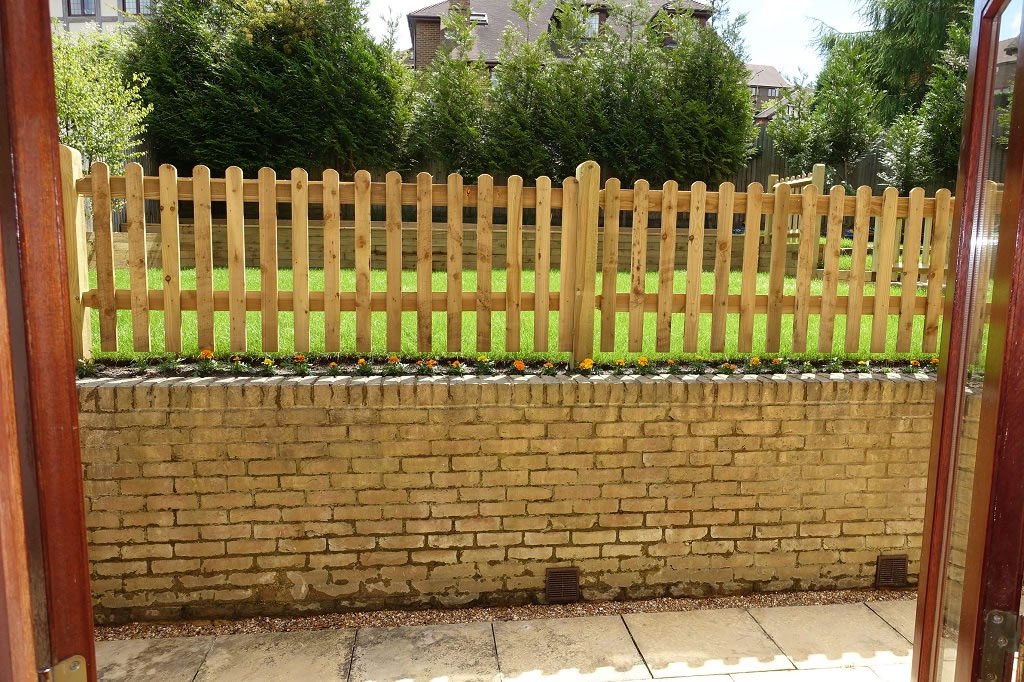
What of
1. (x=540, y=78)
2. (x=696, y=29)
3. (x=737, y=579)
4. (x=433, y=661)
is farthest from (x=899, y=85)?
(x=433, y=661)

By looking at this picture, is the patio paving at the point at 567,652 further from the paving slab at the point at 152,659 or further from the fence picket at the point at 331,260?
the fence picket at the point at 331,260

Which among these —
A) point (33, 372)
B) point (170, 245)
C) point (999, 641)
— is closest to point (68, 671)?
point (33, 372)

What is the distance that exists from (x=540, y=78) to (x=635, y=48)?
2263 millimetres

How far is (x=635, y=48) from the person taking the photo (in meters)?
15.1

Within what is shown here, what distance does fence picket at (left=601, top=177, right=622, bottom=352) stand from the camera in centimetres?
434

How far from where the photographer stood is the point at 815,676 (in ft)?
11.3

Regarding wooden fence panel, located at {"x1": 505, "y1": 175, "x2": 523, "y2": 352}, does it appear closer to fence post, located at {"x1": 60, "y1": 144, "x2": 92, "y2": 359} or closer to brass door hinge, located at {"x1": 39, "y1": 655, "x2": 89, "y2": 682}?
fence post, located at {"x1": 60, "y1": 144, "x2": 92, "y2": 359}

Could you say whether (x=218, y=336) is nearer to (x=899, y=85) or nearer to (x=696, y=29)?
(x=696, y=29)

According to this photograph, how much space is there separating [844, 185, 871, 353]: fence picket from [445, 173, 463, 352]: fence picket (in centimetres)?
236

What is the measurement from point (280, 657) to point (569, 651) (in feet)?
4.61

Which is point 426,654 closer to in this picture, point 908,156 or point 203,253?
point 203,253

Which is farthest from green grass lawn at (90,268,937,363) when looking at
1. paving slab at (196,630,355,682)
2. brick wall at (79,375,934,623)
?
paving slab at (196,630,355,682)

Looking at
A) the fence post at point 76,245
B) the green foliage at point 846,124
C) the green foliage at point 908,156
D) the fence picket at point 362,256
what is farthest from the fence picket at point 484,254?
the green foliage at point 846,124

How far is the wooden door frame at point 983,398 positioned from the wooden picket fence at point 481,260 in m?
2.89
